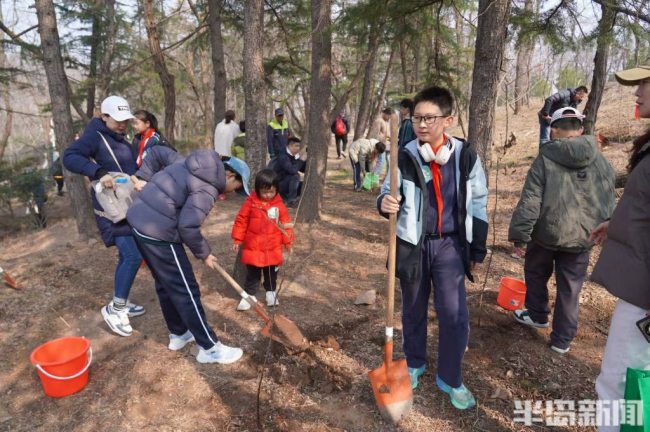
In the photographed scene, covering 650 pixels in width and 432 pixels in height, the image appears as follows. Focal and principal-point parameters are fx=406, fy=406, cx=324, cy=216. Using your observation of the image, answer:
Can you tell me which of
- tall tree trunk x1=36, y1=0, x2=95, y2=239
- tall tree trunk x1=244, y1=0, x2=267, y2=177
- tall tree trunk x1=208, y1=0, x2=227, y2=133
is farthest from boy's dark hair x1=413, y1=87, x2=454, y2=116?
tall tree trunk x1=208, y1=0, x2=227, y2=133

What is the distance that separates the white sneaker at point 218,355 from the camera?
3258 mm

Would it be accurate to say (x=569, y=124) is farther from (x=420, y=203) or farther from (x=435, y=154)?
(x=420, y=203)

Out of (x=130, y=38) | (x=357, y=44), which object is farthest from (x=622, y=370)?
(x=130, y=38)

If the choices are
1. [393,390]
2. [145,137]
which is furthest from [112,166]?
[393,390]

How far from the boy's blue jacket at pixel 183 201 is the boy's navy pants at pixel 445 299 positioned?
58.1 inches

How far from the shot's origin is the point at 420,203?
2.50 metres

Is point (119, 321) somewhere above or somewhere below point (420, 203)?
below

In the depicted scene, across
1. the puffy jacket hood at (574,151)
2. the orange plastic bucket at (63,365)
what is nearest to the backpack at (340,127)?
the puffy jacket hood at (574,151)

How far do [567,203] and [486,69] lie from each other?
200 centimetres

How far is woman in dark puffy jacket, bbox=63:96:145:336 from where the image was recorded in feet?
11.7

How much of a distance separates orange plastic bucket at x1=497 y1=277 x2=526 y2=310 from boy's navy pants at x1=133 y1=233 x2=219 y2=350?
267 cm

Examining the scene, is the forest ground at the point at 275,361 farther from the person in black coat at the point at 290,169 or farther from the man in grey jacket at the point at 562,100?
the man in grey jacket at the point at 562,100

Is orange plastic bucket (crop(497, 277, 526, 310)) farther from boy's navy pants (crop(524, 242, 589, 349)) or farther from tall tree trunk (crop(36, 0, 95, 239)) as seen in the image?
tall tree trunk (crop(36, 0, 95, 239))

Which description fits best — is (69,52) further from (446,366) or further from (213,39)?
(446,366)
